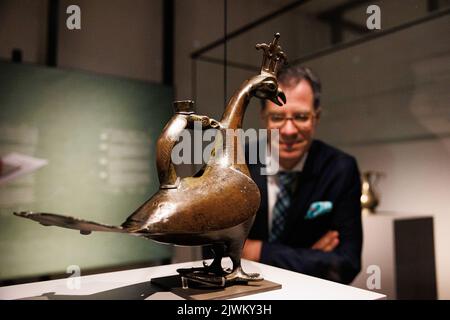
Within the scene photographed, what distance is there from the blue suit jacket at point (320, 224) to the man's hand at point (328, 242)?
0.05ft

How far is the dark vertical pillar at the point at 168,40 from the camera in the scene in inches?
75.3

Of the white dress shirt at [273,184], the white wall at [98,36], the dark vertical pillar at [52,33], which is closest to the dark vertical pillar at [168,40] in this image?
the white wall at [98,36]

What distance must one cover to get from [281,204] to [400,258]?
0.64 m

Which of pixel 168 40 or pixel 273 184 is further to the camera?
pixel 168 40

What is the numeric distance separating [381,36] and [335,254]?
101 cm

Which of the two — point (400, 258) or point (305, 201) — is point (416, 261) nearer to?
point (400, 258)

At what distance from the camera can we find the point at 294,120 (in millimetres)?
1500

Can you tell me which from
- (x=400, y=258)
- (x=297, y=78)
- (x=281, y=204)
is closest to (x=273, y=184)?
(x=281, y=204)

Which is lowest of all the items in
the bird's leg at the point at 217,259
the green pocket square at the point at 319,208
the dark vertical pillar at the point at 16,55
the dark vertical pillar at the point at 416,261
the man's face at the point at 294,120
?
the dark vertical pillar at the point at 416,261

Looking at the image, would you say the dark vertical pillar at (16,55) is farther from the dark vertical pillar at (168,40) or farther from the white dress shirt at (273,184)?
the white dress shirt at (273,184)

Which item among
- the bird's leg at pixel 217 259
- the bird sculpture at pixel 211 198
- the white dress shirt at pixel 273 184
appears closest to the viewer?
the bird sculpture at pixel 211 198

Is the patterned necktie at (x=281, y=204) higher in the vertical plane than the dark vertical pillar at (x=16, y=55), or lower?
lower

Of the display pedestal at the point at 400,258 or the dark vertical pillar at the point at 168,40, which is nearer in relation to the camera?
the display pedestal at the point at 400,258

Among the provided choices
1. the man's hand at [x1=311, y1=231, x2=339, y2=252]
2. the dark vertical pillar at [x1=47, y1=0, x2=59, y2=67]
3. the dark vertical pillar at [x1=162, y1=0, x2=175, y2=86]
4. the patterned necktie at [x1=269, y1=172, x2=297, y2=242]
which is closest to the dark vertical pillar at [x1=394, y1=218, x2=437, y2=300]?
the man's hand at [x1=311, y1=231, x2=339, y2=252]
